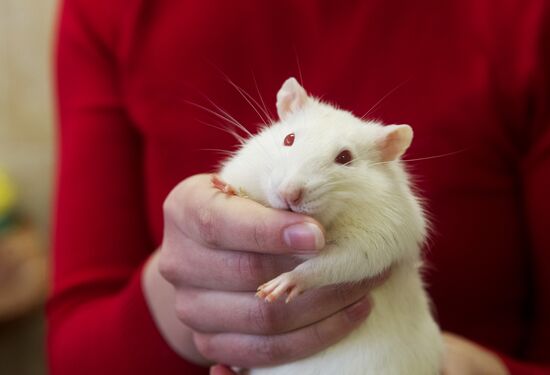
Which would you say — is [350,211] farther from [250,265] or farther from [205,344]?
[205,344]

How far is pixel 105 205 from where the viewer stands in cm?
77

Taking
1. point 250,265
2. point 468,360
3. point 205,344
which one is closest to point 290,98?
point 250,265

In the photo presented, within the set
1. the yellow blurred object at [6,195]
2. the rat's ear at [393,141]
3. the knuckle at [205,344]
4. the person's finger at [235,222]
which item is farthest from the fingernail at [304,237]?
the yellow blurred object at [6,195]

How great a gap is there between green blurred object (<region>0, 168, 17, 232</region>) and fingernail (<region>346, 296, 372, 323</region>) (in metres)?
1.37

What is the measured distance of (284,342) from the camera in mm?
553

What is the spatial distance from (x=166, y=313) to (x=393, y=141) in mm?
369

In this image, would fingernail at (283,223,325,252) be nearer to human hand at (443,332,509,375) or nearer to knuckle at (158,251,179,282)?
knuckle at (158,251,179,282)

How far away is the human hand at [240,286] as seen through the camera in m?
0.49

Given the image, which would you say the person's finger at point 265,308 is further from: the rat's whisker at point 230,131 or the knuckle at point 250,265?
the rat's whisker at point 230,131

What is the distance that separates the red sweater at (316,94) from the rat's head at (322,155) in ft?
0.09

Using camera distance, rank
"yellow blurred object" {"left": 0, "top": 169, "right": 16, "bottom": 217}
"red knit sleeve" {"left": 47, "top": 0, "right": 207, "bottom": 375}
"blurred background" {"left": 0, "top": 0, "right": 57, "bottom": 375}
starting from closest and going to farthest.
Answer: "red knit sleeve" {"left": 47, "top": 0, "right": 207, "bottom": 375}
"yellow blurred object" {"left": 0, "top": 169, "right": 16, "bottom": 217}
"blurred background" {"left": 0, "top": 0, "right": 57, "bottom": 375}

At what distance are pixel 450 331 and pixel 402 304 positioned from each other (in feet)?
0.83

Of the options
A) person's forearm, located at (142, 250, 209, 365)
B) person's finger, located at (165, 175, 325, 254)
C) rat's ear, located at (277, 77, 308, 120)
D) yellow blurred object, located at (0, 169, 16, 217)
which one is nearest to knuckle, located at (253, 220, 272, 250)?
person's finger, located at (165, 175, 325, 254)

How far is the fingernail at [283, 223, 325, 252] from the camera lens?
17.1 inches
